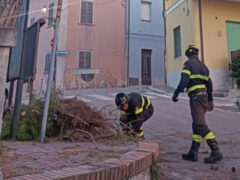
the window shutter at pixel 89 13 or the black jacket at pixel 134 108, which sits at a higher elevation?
the window shutter at pixel 89 13

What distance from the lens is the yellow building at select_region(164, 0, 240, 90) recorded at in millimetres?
14422

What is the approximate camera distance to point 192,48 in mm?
4559

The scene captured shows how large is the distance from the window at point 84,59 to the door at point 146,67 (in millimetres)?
4249

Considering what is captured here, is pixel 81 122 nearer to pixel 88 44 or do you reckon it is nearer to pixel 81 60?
pixel 81 60

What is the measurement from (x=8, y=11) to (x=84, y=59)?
1574 cm

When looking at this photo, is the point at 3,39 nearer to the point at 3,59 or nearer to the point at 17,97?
the point at 3,59

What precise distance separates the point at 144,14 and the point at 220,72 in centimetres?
949

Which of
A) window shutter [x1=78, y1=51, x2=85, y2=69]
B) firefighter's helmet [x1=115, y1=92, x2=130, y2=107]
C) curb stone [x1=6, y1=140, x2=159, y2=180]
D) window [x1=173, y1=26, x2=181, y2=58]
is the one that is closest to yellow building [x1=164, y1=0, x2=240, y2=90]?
window [x1=173, y1=26, x2=181, y2=58]

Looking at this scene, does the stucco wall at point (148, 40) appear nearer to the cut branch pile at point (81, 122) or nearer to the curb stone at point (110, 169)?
the cut branch pile at point (81, 122)

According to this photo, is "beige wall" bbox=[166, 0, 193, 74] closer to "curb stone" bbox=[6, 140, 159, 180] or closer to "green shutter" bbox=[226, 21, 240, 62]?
"green shutter" bbox=[226, 21, 240, 62]

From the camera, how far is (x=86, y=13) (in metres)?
19.9

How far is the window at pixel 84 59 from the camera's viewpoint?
19.5 m

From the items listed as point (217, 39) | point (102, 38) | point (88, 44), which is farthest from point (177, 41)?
point (88, 44)

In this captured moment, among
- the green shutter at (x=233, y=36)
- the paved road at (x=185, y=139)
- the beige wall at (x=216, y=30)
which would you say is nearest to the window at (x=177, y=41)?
the beige wall at (x=216, y=30)
